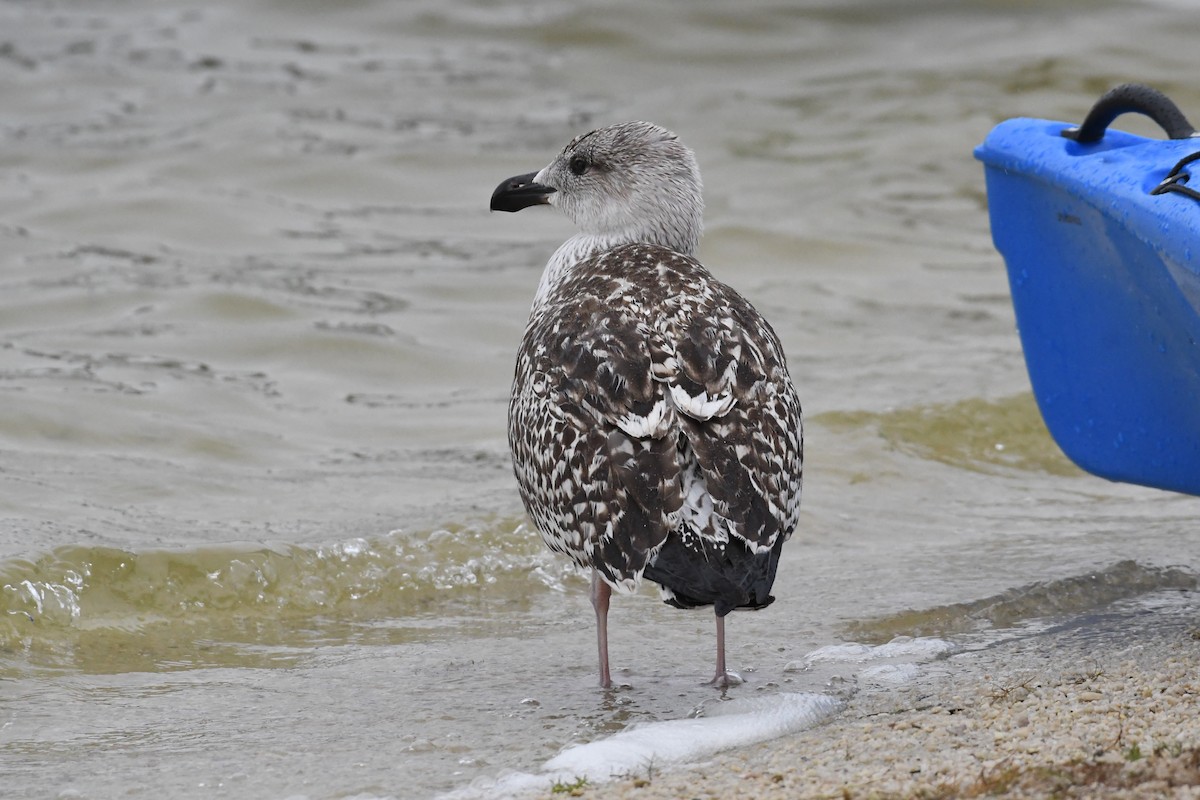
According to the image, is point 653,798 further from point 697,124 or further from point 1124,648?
point 697,124

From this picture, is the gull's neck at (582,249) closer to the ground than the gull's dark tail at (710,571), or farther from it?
farther from it

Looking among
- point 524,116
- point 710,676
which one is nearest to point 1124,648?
point 710,676

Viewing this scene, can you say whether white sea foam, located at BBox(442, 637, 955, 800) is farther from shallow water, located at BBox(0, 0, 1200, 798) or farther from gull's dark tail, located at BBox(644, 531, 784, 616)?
gull's dark tail, located at BBox(644, 531, 784, 616)

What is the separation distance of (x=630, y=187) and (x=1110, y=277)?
165 cm

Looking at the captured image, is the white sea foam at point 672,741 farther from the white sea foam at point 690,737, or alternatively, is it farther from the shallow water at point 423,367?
the shallow water at point 423,367

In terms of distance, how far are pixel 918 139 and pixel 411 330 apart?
5.70 meters

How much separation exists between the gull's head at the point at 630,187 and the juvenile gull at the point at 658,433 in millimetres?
425

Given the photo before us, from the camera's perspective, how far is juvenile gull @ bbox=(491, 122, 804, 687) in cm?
399

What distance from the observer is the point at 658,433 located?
13.5ft

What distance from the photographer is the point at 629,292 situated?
186 inches

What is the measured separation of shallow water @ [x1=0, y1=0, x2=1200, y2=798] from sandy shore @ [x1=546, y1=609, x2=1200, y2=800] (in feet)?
1.69

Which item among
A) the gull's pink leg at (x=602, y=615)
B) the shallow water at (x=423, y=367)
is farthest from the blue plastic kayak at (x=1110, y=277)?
the gull's pink leg at (x=602, y=615)

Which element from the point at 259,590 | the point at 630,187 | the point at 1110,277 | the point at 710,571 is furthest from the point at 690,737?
the point at 259,590

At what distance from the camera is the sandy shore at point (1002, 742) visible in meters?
3.30
